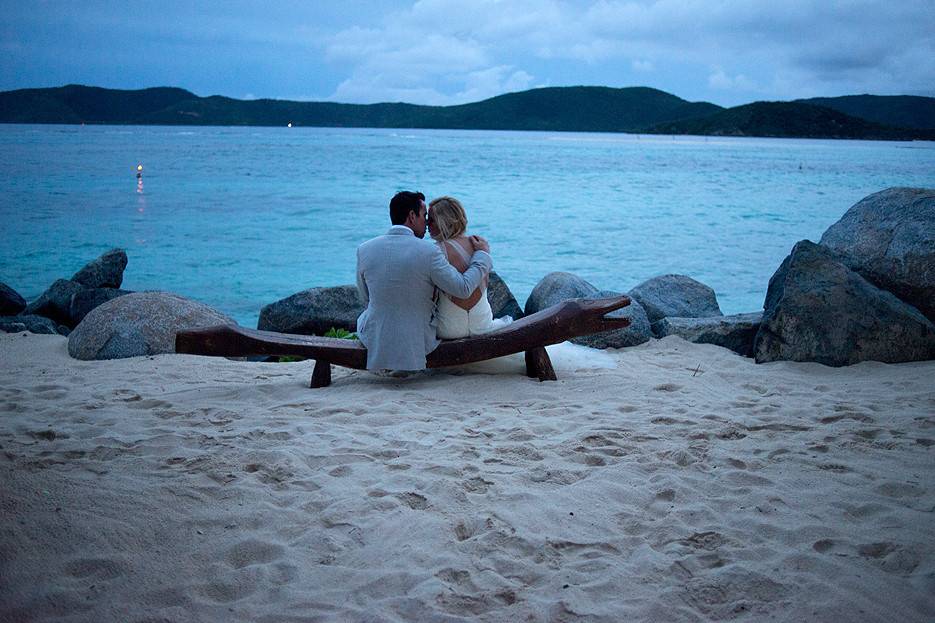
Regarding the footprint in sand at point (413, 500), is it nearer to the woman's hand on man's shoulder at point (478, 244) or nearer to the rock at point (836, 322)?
the woman's hand on man's shoulder at point (478, 244)

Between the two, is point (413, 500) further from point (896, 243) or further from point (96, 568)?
point (896, 243)

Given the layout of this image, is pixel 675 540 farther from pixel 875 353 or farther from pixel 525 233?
Result: pixel 525 233

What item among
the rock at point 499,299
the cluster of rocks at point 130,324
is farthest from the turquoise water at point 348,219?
the rock at point 499,299

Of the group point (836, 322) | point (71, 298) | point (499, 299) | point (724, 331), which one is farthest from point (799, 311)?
point (71, 298)

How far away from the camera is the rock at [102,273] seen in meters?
11.5

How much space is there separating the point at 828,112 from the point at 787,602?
11641 cm

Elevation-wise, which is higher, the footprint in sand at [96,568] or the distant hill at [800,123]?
the distant hill at [800,123]

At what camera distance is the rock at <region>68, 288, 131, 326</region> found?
1068 centimetres

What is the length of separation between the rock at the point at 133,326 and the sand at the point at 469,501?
1.43m

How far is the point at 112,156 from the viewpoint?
53.9 m

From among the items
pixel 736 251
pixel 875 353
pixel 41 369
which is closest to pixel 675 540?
pixel 875 353

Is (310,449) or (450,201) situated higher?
(450,201)

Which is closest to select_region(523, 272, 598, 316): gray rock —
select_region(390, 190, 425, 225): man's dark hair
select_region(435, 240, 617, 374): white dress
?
select_region(435, 240, 617, 374): white dress

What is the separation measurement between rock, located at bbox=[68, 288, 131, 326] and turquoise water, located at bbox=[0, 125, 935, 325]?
122 inches
